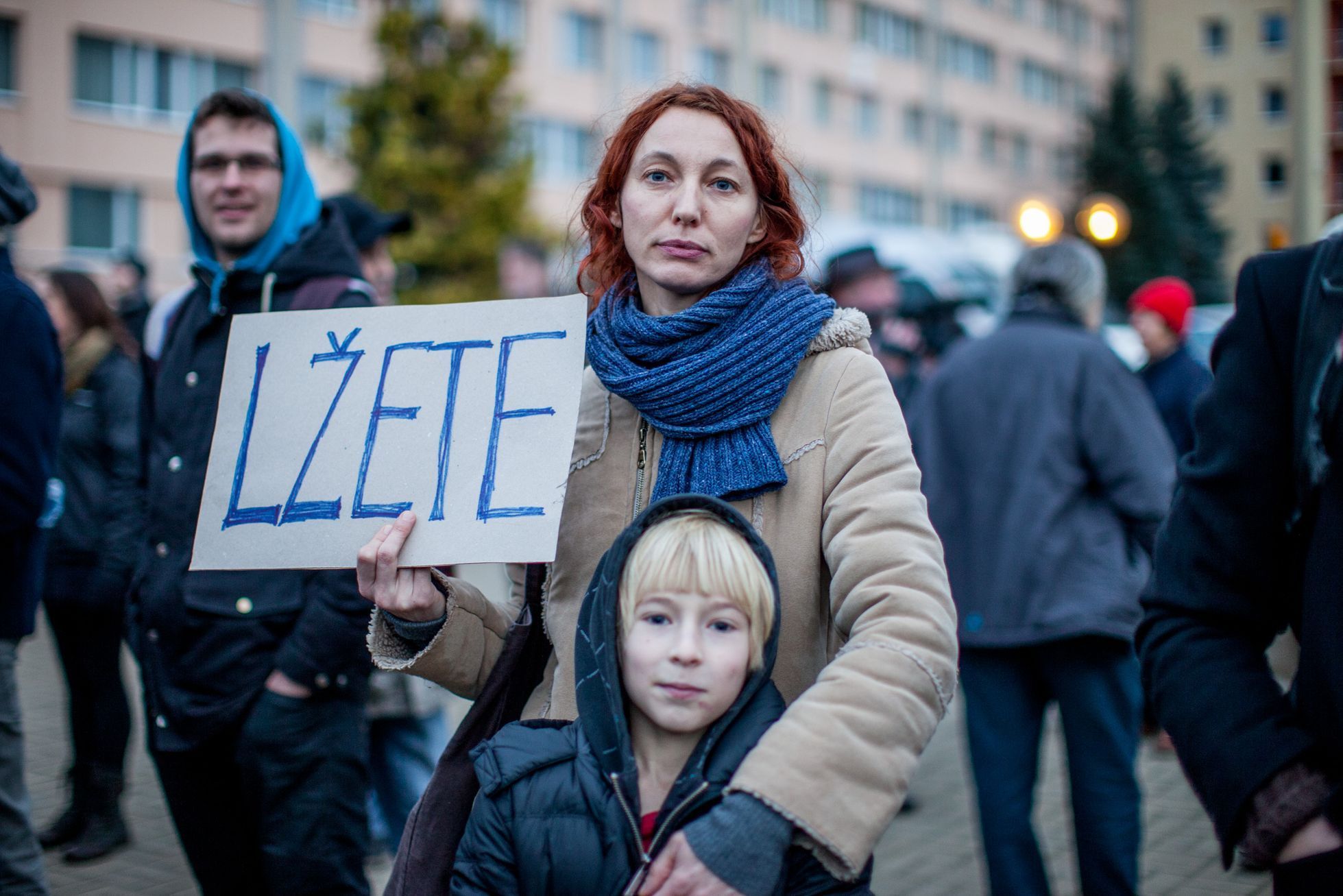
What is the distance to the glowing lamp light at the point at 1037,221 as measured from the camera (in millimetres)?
8109

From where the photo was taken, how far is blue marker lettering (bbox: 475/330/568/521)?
204 cm

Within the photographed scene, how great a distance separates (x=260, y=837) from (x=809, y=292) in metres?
1.86

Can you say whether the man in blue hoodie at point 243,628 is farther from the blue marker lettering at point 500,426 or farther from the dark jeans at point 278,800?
the blue marker lettering at point 500,426

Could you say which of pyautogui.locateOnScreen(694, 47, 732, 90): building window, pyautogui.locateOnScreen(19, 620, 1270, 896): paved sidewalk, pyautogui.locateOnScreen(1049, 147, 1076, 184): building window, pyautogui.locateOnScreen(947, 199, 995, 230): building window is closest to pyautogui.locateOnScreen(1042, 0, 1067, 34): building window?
pyautogui.locateOnScreen(1049, 147, 1076, 184): building window

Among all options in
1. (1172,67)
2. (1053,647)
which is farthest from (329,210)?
(1172,67)

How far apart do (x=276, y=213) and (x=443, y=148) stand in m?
15.4

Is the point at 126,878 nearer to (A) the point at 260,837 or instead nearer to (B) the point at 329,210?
(A) the point at 260,837

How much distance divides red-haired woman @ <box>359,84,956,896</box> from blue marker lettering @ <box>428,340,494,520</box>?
7 centimetres

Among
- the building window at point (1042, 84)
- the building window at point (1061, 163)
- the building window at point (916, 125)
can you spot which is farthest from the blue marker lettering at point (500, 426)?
the building window at point (1061, 163)

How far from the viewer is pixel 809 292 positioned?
6.91 ft

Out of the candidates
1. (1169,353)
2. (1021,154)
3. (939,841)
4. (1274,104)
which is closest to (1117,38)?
(1274,104)

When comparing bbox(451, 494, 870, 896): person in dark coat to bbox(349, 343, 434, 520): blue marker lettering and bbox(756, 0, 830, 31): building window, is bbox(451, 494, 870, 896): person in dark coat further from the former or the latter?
bbox(756, 0, 830, 31): building window

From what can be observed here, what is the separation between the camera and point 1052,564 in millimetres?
3822

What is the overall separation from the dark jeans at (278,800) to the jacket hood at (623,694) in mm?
1243
